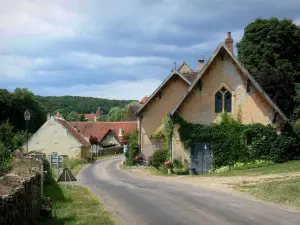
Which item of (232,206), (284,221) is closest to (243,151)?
(232,206)

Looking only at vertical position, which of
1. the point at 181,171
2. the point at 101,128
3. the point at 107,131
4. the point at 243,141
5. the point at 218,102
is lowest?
the point at 181,171

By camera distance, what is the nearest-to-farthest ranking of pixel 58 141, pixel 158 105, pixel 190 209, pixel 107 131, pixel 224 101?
pixel 190 209 → pixel 224 101 → pixel 158 105 → pixel 58 141 → pixel 107 131

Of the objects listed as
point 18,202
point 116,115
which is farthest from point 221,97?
point 116,115

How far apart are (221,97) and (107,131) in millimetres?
51263

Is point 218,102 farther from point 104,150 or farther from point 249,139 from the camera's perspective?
point 104,150

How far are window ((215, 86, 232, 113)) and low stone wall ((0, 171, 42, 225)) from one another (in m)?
20.8

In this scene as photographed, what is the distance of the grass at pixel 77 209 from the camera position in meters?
12.0

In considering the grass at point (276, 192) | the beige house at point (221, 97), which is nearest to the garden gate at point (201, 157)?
the beige house at point (221, 97)

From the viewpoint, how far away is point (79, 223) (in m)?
11.7

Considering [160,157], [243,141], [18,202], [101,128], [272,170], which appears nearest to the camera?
[18,202]

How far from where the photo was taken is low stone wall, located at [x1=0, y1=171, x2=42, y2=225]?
7.37m

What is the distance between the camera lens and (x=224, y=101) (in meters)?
30.5

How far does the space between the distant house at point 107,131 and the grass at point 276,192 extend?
59811 millimetres

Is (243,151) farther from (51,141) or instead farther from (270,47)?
(51,141)
